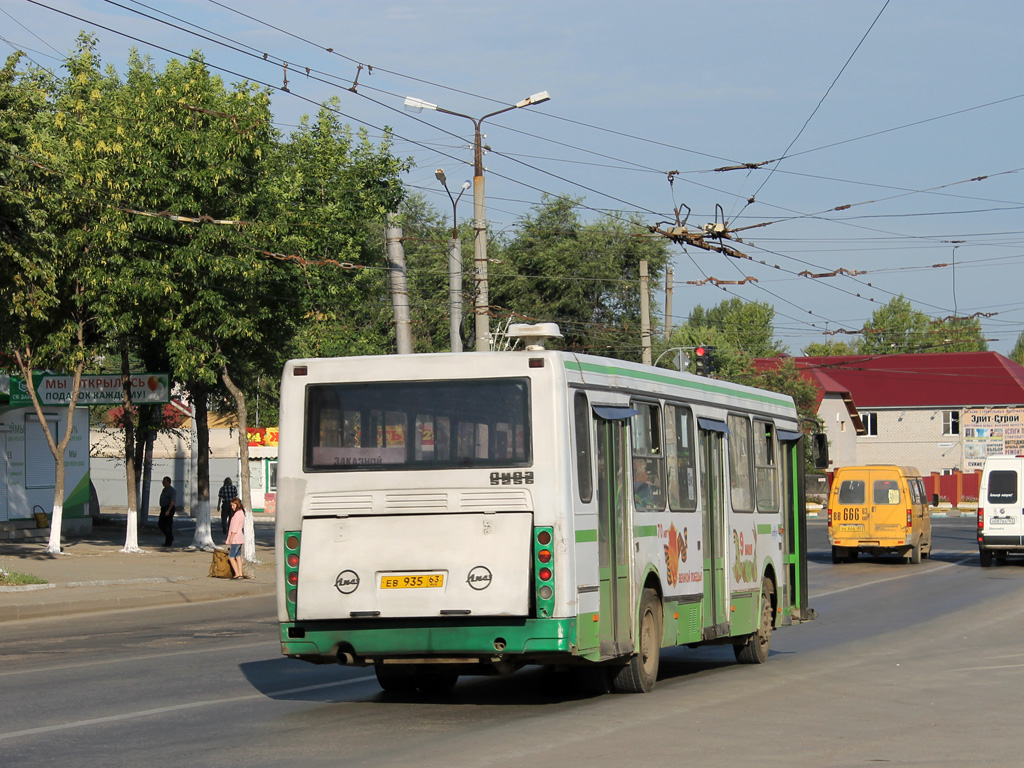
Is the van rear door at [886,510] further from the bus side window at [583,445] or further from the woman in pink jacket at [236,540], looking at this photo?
the bus side window at [583,445]

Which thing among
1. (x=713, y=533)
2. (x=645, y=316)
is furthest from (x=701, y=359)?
(x=713, y=533)

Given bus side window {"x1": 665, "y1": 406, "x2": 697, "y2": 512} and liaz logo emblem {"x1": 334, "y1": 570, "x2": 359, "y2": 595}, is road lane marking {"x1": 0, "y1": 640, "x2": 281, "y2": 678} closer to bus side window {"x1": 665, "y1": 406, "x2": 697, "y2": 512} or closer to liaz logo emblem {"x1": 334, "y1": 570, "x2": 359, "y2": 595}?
liaz logo emblem {"x1": 334, "y1": 570, "x2": 359, "y2": 595}

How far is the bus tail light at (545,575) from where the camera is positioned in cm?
989

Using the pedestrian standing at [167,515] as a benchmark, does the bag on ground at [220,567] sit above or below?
below

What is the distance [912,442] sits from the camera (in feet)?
312

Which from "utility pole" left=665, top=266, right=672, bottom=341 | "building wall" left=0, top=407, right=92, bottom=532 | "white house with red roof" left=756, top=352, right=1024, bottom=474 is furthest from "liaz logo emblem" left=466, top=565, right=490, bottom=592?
"white house with red roof" left=756, top=352, right=1024, bottom=474

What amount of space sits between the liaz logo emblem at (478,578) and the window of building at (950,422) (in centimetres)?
8766

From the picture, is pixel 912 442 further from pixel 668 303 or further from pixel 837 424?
pixel 668 303

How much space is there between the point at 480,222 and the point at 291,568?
726 inches

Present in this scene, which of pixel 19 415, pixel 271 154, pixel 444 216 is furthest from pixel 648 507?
pixel 444 216

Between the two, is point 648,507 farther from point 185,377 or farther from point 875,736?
point 185,377

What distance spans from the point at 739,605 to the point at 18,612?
1169 centimetres

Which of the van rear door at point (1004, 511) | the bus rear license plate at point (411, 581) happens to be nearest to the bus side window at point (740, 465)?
the bus rear license plate at point (411, 581)

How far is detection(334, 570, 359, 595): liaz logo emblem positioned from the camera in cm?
1015
